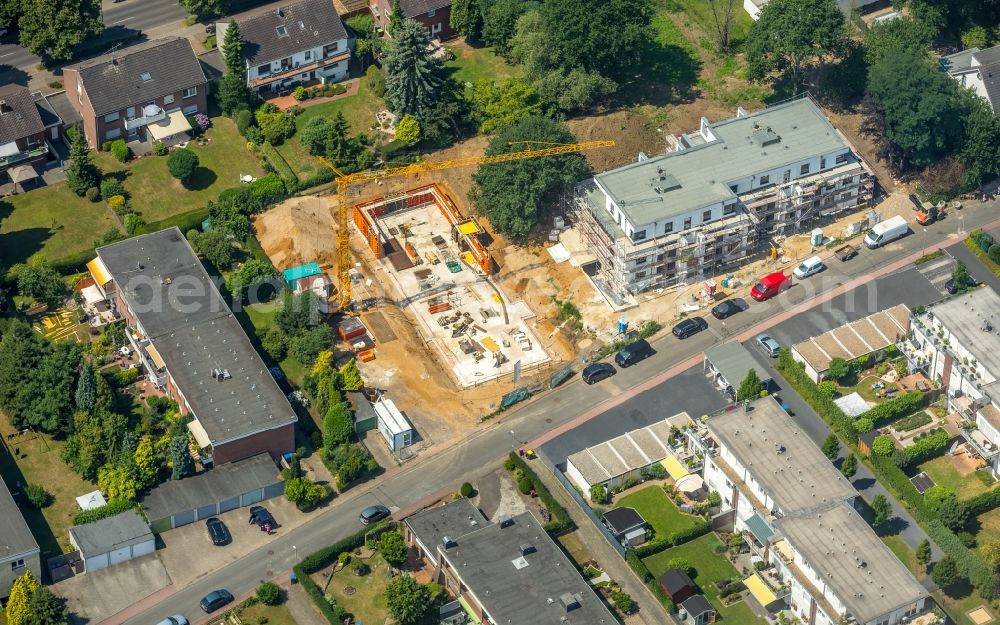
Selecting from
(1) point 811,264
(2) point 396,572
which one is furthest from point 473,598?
(1) point 811,264

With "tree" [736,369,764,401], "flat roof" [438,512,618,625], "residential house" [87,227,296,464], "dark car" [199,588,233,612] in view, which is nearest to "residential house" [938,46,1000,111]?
"tree" [736,369,764,401]

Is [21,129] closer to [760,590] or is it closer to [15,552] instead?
[15,552]

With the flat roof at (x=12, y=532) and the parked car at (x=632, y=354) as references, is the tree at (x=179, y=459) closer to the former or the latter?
the flat roof at (x=12, y=532)

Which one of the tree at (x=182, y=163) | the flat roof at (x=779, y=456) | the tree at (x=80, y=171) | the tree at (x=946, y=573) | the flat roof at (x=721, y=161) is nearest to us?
the tree at (x=946, y=573)

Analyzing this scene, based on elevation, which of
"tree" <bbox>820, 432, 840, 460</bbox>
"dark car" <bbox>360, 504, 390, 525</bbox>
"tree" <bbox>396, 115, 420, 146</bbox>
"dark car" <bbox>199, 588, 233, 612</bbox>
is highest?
"tree" <bbox>396, 115, 420, 146</bbox>

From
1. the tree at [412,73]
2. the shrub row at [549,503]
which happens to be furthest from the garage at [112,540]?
the tree at [412,73]

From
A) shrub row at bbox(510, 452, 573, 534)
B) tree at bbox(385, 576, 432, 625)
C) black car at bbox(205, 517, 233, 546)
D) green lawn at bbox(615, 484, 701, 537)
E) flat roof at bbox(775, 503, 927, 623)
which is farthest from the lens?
green lawn at bbox(615, 484, 701, 537)

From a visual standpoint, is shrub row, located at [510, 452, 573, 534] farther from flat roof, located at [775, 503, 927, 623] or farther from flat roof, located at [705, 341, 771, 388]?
flat roof, located at [705, 341, 771, 388]
